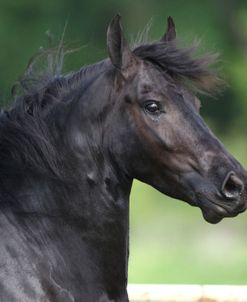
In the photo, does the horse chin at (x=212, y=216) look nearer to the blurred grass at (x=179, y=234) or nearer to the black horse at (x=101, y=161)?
the black horse at (x=101, y=161)

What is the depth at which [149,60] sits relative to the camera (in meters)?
5.61

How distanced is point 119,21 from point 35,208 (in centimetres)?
97

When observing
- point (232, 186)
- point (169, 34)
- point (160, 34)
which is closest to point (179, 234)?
point (160, 34)

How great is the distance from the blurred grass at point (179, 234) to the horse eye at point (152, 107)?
12.8 m

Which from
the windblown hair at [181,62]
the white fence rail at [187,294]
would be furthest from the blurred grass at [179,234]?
the windblown hair at [181,62]

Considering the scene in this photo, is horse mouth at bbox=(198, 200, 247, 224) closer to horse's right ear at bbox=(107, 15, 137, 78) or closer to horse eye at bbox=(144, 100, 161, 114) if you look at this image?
horse eye at bbox=(144, 100, 161, 114)

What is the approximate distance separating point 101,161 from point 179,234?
59.1 ft

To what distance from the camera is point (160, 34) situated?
20.9m

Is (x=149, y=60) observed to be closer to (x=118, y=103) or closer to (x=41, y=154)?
(x=118, y=103)

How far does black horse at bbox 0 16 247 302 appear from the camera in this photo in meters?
5.35

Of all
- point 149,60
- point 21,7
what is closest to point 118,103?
point 149,60

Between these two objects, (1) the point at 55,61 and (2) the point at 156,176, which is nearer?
(2) the point at 156,176

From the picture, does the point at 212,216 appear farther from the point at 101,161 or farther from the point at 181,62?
the point at 181,62

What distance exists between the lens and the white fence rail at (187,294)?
671 cm
